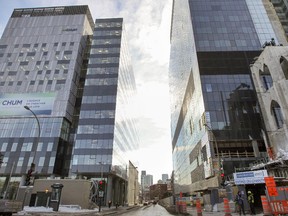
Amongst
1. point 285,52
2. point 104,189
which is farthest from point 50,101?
point 285,52

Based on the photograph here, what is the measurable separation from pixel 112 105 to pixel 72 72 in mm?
23062

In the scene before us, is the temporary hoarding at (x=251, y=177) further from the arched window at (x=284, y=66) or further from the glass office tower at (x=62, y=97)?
the glass office tower at (x=62, y=97)

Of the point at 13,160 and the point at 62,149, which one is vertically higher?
the point at 62,149

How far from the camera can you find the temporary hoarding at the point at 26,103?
217ft

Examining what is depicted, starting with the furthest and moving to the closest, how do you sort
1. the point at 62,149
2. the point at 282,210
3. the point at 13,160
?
the point at 62,149, the point at 13,160, the point at 282,210

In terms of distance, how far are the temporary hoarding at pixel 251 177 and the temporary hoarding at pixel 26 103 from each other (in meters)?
60.1

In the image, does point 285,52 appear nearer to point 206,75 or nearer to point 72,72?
point 206,75

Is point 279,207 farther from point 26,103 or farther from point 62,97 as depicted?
point 26,103

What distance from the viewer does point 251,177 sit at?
22.1 meters

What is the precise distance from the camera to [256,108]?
4719 cm

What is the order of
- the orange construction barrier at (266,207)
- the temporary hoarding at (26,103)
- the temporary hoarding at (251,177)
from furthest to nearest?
the temporary hoarding at (26,103), the temporary hoarding at (251,177), the orange construction barrier at (266,207)

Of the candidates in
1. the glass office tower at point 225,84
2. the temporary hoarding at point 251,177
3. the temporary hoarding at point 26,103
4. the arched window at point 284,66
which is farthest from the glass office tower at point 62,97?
the arched window at point 284,66

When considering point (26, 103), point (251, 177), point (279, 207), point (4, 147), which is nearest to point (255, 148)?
point (251, 177)

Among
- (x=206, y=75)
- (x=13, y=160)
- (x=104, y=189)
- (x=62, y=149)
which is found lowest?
(x=104, y=189)
